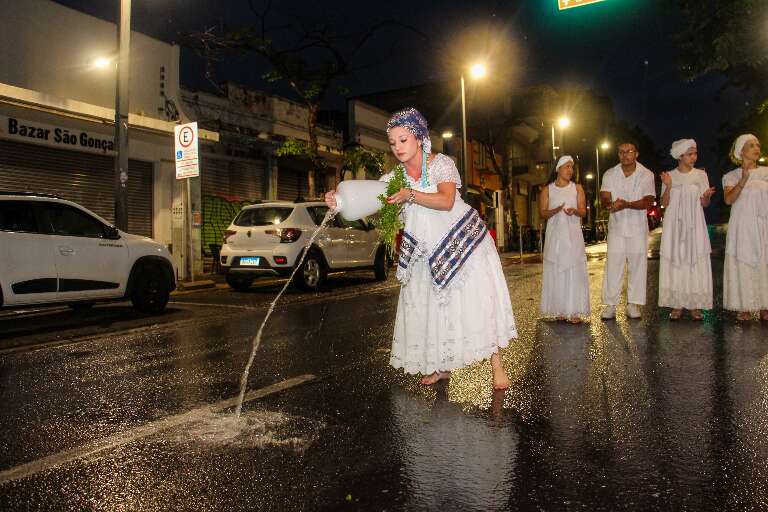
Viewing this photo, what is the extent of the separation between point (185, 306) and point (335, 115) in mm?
27491

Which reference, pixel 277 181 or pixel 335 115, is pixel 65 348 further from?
pixel 335 115

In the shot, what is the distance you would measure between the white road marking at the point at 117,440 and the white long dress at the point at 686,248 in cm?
513

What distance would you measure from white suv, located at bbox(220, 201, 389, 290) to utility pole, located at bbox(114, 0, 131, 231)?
220cm

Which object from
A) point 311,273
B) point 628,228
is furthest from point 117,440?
point 311,273

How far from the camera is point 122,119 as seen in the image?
13625mm

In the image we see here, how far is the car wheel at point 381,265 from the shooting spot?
51.2 ft

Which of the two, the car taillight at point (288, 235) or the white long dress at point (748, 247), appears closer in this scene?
the white long dress at point (748, 247)

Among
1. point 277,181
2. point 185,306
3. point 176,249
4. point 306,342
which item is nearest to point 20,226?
point 185,306

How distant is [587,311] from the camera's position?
7.50 meters

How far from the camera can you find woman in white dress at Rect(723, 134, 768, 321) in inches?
292

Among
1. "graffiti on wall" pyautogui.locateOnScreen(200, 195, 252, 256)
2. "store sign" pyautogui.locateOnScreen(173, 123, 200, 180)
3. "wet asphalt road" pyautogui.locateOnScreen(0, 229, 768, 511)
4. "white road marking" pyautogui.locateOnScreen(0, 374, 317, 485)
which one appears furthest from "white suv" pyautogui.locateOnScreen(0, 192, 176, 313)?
"graffiti on wall" pyautogui.locateOnScreen(200, 195, 252, 256)

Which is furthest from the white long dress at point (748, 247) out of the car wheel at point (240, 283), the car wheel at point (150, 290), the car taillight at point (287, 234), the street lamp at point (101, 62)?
the street lamp at point (101, 62)

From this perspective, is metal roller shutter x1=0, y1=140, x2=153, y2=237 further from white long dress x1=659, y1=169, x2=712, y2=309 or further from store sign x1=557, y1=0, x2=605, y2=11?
white long dress x1=659, y1=169, x2=712, y2=309

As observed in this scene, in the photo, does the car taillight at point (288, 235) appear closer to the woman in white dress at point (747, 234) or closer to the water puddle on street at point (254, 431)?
the woman in white dress at point (747, 234)
